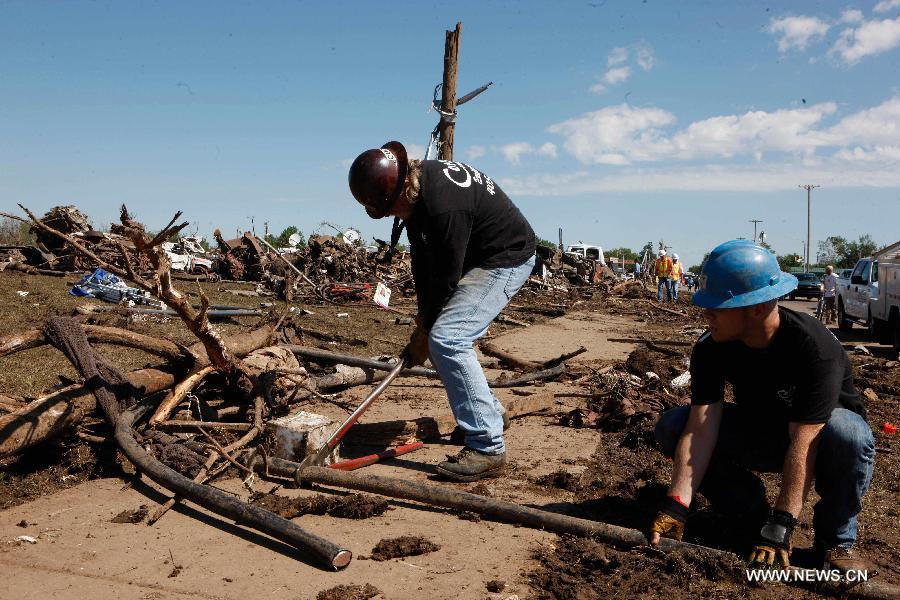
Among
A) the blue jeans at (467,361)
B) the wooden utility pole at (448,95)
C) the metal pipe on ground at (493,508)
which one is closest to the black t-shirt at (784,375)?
the metal pipe on ground at (493,508)

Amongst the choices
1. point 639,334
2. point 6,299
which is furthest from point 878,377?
point 6,299

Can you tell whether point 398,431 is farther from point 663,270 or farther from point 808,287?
point 808,287

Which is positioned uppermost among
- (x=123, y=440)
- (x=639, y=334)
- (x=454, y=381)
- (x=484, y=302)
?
(x=484, y=302)

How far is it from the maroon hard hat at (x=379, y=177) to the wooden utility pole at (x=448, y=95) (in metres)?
8.04

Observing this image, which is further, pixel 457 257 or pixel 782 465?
pixel 457 257

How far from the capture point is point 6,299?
41.7 ft

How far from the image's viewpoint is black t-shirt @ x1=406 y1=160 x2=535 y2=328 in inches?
151

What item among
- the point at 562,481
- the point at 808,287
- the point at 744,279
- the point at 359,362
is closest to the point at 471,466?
the point at 562,481

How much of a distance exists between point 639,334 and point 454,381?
401 inches

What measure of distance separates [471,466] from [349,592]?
1460mm

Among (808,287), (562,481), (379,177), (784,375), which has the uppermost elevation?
(379,177)

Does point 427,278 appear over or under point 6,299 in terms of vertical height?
over

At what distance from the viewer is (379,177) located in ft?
12.5

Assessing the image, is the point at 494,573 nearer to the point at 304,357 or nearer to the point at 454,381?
the point at 454,381
